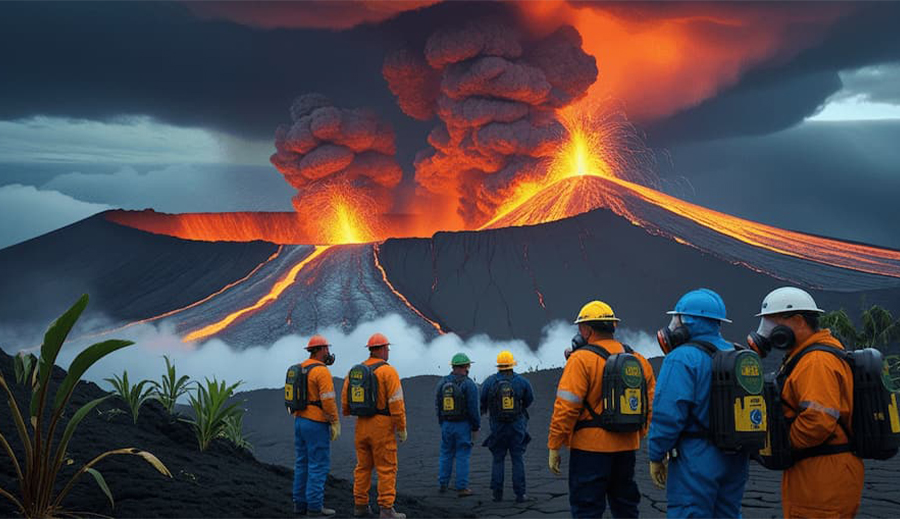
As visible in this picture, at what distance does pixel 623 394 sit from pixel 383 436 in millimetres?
3629

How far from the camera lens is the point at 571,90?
59.2 meters

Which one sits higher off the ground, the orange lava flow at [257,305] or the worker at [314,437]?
the orange lava flow at [257,305]

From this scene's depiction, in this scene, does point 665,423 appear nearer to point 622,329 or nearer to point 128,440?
point 128,440

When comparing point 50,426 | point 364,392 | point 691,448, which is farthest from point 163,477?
point 691,448

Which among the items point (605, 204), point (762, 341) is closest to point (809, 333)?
point (762, 341)

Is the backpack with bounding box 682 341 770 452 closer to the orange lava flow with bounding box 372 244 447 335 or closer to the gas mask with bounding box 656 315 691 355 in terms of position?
the gas mask with bounding box 656 315 691 355

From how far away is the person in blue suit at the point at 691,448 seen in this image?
201 inches

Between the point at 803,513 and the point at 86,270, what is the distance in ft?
148

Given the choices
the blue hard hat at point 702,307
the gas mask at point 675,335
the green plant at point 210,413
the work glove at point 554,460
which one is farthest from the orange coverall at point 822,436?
the green plant at point 210,413

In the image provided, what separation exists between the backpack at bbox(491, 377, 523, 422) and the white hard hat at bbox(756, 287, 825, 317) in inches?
222

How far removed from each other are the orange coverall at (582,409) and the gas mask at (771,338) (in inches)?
45.1

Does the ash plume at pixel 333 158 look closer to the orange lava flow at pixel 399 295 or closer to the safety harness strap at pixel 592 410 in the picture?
the orange lava flow at pixel 399 295

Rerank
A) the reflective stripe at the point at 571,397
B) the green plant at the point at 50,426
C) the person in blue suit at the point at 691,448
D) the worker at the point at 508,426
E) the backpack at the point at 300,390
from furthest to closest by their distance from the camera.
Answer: the worker at the point at 508,426
the backpack at the point at 300,390
the reflective stripe at the point at 571,397
the green plant at the point at 50,426
the person in blue suit at the point at 691,448

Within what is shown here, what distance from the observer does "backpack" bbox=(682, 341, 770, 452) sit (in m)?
4.92
